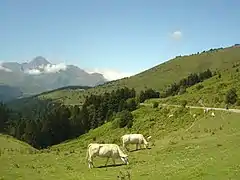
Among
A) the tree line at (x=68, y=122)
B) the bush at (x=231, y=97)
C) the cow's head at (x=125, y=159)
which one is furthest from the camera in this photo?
the tree line at (x=68, y=122)

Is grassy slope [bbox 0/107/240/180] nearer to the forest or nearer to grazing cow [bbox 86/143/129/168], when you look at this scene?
grazing cow [bbox 86/143/129/168]

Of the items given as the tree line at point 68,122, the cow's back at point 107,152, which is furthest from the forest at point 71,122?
the cow's back at point 107,152

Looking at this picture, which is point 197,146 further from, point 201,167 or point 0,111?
point 0,111

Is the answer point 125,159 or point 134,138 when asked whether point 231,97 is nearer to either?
point 134,138

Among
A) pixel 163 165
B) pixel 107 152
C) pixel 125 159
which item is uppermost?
pixel 107 152

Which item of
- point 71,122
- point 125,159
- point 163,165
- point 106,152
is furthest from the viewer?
point 71,122

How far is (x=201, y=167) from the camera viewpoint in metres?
24.4

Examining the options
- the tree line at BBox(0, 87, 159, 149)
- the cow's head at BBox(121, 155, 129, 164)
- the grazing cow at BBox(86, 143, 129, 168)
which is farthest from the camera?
the tree line at BBox(0, 87, 159, 149)

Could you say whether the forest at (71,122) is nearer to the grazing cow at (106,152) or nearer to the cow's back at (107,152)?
the grazing cow at (106,152)

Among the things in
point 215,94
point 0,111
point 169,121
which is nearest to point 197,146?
point 169,121

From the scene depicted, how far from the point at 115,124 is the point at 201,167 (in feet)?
279

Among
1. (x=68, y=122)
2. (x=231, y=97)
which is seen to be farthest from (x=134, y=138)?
(x=68, y=122)

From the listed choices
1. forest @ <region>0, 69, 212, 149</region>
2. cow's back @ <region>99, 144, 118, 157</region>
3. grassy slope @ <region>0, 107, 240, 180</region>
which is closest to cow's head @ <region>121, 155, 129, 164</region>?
grassy slope @ <region>0, 107, 240, 180</region>

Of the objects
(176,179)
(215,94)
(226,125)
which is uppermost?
(215,94)
